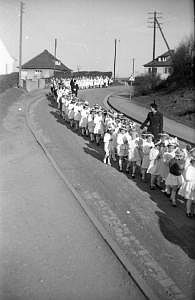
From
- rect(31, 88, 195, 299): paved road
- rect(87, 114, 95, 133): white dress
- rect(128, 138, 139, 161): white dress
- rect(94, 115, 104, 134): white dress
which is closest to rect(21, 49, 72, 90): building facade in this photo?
rect(87, 114, 95, 133): white dress

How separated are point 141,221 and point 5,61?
170ft

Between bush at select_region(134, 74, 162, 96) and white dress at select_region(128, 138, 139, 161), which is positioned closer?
white dress at select_region(128, 138, 139, 161)

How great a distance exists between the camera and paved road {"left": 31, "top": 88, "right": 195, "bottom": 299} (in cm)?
617

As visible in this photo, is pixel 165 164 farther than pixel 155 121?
No

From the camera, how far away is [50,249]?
6793 mm

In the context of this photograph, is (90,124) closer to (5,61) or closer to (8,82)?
(8,82)

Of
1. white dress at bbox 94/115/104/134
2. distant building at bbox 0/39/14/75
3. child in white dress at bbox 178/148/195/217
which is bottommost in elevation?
child in white dress at bbox 178/148/195/217

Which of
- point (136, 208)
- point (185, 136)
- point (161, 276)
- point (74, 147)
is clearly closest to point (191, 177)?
point (136, 208)

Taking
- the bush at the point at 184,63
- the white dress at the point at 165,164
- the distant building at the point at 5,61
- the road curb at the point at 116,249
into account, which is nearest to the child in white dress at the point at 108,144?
the road curb at the point at 116,249

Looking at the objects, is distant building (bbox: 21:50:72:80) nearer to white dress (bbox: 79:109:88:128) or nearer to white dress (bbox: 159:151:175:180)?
white dress (bbox: 79:109:88:128)

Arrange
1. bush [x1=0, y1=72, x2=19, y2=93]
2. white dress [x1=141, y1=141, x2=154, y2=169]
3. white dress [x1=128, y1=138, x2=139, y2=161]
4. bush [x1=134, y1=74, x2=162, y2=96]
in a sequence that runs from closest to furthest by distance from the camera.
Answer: white dress [x1=141, y1=141, x2=154, y2=169] → white dress [x1=128, y1=138, x2=139, y2=161] → bush [x1=0, y1=72, x2=19, y2=93] → bush [x1=134, y1=74, x2=162, y2=96]

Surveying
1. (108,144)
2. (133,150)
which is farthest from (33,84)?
(133,150)

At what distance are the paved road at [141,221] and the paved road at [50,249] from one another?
428mm

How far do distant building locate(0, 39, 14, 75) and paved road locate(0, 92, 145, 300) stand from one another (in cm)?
4344
